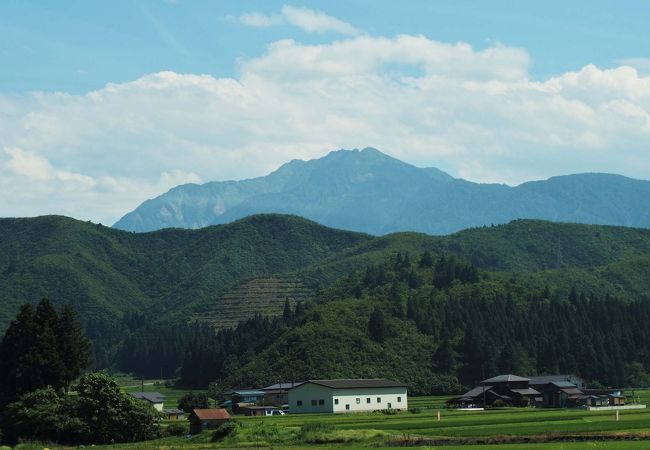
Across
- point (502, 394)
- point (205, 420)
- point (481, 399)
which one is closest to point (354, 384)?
point (481, 399)

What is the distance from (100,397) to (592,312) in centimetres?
11767

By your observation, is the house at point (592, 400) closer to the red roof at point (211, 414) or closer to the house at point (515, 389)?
the house at point (515, 389)

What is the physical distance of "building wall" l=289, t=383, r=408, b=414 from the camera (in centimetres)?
11425

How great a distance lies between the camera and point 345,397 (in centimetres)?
11475

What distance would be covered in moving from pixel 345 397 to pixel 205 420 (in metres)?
34.7

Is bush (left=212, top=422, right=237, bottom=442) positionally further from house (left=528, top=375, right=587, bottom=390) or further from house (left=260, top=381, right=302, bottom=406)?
house (left=528, top=375, right=587, bottom=390)

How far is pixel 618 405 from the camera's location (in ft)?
347

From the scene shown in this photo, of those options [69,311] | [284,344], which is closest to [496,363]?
[284,344]

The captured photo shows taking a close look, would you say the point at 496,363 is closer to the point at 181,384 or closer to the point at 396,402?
the point at 396,402

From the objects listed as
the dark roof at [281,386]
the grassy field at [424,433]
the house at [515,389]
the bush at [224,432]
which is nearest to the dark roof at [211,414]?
the grassy field at [424,433]

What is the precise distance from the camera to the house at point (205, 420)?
82.2 m

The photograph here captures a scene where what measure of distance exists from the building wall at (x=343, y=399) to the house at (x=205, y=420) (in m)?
31.5

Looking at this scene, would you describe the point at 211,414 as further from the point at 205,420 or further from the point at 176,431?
the point at 176,431

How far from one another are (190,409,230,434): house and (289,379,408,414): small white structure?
31.3m
